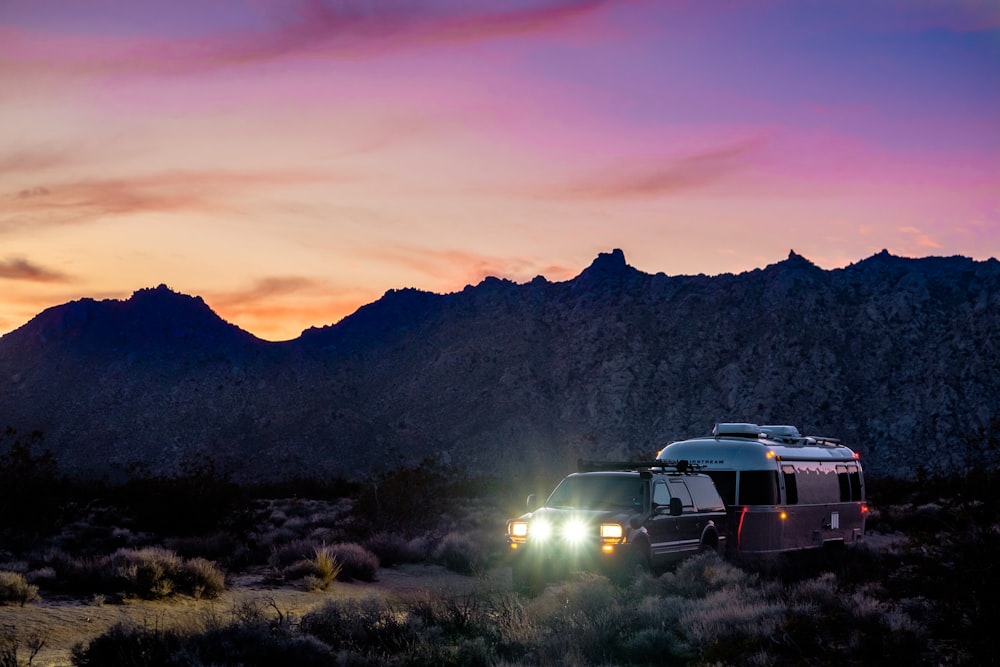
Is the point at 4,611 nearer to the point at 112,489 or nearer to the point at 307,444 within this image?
the point at 112,489

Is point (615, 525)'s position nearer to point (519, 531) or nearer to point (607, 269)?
point (519, 531)

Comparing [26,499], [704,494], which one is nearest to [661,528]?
[704,494]

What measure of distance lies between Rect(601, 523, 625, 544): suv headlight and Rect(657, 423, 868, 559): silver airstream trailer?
4.49 m

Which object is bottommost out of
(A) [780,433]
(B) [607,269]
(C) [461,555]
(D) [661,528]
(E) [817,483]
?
(C) [461,555]

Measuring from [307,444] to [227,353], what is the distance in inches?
850

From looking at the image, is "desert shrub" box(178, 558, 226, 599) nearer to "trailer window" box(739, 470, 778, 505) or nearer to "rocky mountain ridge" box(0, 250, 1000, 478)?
"trailer window" box(739, 470, 778, 505)

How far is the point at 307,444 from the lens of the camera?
7856cm

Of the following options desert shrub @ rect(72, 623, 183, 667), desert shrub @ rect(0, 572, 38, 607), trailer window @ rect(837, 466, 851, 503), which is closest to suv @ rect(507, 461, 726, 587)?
trailer window @ rect(837, 466, 851, 503)

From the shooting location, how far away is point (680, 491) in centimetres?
1606

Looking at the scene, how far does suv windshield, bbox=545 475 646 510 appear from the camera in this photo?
15.3 meters

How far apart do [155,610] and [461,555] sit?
29.9 ft

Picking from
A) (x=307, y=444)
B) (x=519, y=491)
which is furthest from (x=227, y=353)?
(x=519, y=491)

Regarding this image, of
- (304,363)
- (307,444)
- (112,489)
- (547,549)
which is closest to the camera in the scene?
Result: (547,549)

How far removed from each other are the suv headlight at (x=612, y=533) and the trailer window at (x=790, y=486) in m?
5.94
